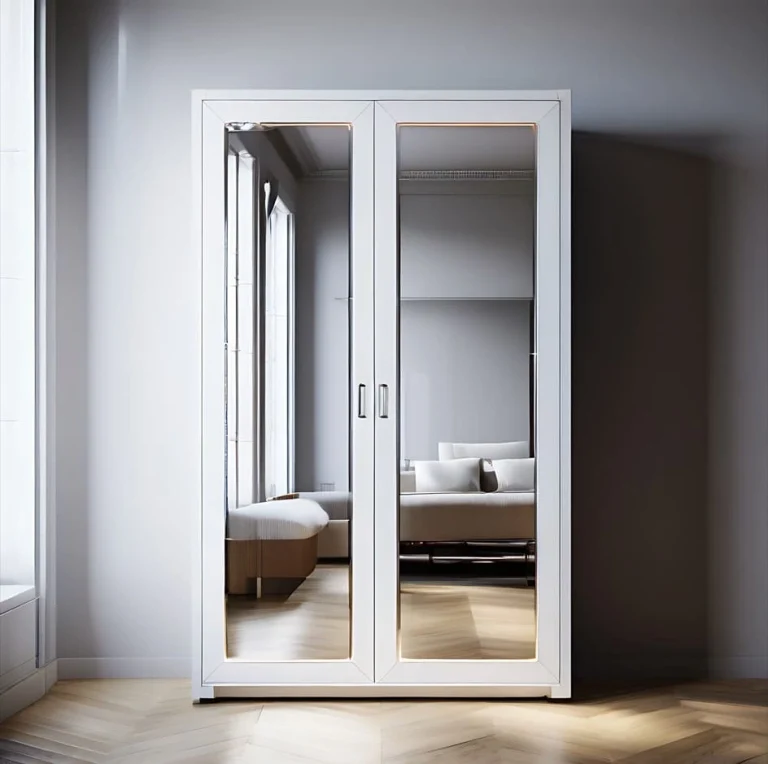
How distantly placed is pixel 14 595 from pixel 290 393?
45.7 inches

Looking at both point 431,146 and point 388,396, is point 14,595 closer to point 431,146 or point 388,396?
point 388,396

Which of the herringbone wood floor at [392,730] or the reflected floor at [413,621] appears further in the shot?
the reflected floor at [413,621]

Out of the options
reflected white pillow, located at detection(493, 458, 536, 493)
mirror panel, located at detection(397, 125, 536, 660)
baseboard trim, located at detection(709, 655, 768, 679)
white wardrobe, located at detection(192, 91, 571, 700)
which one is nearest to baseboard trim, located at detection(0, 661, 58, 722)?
white wardrobe, located at detection(192, 91, 571, 700)

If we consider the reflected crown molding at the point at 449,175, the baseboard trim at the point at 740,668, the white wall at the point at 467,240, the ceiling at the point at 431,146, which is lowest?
the baseboard trim at the point at 740,668

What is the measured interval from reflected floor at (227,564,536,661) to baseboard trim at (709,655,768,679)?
2.90 feet

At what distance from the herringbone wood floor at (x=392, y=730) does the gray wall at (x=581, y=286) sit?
353mm

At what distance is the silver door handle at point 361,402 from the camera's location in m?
2.97

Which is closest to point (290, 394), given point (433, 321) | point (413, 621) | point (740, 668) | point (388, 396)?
point (388, 396)

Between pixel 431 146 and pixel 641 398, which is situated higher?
pixel 431 146

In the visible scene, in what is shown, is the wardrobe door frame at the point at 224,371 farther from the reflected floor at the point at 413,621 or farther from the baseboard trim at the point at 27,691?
the baseboard trim at the point at 27,691

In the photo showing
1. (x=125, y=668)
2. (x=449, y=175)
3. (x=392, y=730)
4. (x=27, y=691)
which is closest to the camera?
(x=392, y=730)

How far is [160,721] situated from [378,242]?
1.72m

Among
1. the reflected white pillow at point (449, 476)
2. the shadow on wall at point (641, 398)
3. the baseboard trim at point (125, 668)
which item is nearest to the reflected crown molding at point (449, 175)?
the shadow on wall at point (641, 398)

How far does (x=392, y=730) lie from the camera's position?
2.74 m
